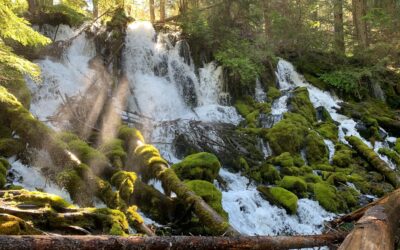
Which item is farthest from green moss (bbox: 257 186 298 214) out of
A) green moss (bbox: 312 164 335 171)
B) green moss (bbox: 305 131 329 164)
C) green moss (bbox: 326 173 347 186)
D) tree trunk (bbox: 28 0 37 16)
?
tree trunk (bbox: 28 0 37 16)

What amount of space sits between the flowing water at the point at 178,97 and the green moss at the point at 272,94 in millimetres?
233

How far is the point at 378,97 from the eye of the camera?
2153cm

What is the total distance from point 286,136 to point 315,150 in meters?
1.20

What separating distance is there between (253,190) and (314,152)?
4.64m

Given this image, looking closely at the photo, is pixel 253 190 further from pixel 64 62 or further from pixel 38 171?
pixel 64 62

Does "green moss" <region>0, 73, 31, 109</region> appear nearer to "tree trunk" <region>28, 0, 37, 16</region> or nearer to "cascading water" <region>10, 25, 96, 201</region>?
"cascading water" <region>10, 25, 96, 201</region>

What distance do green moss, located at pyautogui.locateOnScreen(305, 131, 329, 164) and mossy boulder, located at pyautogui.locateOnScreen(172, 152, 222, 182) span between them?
5305 mm

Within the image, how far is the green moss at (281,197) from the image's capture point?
31.2 feet

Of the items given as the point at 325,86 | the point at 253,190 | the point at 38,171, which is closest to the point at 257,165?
the point at 253,190

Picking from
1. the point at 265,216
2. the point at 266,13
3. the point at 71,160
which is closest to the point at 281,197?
the point at 265,216

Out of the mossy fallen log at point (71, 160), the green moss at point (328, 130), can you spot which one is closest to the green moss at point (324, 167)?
the green moss at point (328, 130)

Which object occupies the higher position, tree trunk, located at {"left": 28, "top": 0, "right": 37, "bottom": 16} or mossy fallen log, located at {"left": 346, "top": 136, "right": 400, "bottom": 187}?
tree trunk, located at {"left": 28, "top": 0, "right": 37, "bottom": 16}

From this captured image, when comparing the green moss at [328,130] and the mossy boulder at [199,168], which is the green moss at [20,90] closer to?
the mossy boulder at [199,168]

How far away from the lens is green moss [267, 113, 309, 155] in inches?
533
